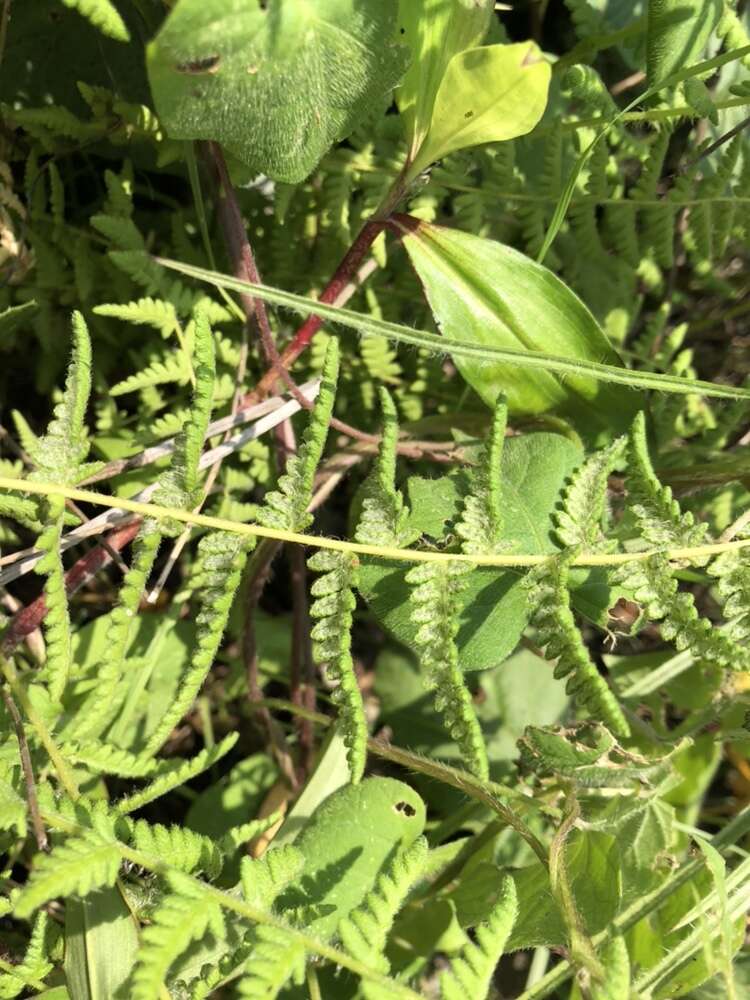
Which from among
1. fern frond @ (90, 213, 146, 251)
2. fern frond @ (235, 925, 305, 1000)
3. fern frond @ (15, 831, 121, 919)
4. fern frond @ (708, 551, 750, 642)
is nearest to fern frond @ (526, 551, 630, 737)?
fern frond @ (708, 551, 750, 642)

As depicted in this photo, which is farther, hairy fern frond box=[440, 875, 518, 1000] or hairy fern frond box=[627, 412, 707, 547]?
hairy fern frond box=[627, 412, 707, 547]

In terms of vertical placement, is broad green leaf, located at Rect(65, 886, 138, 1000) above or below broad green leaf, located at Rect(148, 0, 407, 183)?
below

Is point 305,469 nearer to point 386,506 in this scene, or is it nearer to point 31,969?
point 386,506

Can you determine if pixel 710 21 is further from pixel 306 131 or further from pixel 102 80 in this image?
pixel 102 80

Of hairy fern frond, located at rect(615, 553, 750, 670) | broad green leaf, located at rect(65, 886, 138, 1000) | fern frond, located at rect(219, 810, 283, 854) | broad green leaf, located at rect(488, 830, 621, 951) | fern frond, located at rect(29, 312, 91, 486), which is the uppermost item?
fern frond, located at rect(29, 312, 91, 486)

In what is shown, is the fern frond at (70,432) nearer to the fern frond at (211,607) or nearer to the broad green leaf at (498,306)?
the fern frond at (211,607)

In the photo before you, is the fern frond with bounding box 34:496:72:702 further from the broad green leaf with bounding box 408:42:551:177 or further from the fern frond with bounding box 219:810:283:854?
the broad green leaf with bounding box 408:42:551:177

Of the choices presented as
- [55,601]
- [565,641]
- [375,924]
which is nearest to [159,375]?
[55,601]
